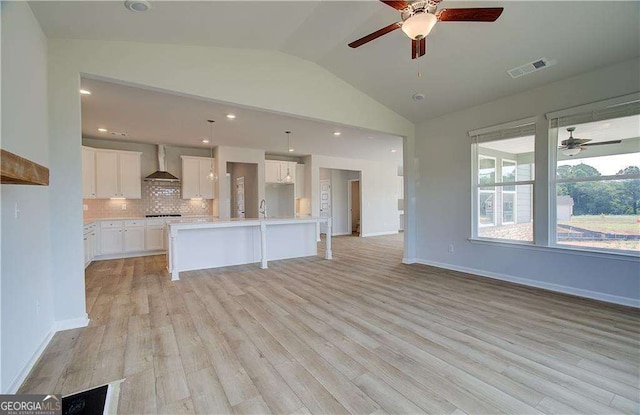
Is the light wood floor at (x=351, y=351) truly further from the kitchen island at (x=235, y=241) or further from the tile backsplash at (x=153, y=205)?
the tile backsplash at (x=153, y=205)

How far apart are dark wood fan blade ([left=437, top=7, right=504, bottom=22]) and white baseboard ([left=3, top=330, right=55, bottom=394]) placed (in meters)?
4.07

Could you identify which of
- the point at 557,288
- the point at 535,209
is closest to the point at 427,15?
the point at 535,209

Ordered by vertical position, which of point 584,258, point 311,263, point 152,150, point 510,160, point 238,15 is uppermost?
point 238,15

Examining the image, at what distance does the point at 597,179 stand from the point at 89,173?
29.2ft

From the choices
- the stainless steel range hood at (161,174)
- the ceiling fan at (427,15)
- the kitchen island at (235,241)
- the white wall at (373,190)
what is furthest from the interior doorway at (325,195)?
the ceiling fan at (427,15)

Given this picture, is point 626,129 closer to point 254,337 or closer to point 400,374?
point 400,374

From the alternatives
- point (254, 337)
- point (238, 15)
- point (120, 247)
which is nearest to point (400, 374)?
point (254, 337)

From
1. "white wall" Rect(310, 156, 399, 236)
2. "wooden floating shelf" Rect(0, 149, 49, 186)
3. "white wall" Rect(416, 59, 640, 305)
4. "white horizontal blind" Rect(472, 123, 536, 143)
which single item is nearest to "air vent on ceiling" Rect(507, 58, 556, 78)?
"white wall" Rect(416, 59, 640, 305)

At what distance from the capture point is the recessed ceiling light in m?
2.41

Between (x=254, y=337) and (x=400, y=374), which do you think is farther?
(x=254, y=337)

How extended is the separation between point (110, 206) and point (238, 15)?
19.7 feet

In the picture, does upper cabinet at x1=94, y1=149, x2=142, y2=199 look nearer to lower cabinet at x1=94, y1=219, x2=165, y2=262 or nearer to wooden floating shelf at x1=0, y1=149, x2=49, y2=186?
lower cabinet at x1=94, y1=219, x2=165, y2=262

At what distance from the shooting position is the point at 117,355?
2297 mm

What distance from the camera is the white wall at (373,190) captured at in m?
9.31
